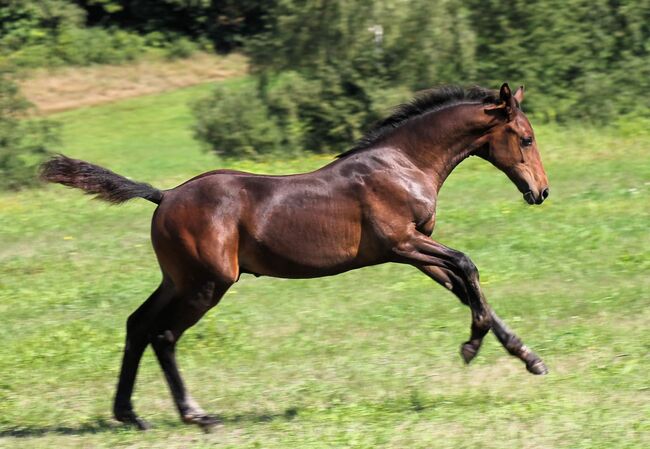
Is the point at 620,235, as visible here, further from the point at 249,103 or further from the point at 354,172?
the point at 249,103

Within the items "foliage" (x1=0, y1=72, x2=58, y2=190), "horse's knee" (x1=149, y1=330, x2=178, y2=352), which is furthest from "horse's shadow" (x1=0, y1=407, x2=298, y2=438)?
"foliage" (x1=0, y1=72, x2=58, y2=190)

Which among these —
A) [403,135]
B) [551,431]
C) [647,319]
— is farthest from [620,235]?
[551,431]

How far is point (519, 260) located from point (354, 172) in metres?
4.98

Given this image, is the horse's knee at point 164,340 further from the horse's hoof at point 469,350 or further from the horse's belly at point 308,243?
the horse's hoof at point 469,350

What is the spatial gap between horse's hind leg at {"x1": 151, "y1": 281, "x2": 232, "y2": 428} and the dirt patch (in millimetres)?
23794

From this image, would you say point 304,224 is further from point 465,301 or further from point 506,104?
point 506,104

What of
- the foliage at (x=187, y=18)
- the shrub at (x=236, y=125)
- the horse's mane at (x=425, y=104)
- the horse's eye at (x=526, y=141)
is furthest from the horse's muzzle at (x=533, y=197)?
the foliage at (x=187, y=18)

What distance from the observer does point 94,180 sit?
8102 millimetres

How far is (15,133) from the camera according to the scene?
19.5m

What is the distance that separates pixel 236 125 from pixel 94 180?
13653 mm

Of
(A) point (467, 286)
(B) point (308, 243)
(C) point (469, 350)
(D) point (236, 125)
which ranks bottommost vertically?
(D) point (236, 125)

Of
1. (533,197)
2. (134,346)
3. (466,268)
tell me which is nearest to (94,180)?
(134,346)

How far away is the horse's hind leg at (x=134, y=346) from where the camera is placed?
313 inches

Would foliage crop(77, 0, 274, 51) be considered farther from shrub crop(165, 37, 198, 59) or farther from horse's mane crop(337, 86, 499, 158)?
horse's mane crop(337, 86, 499, 158)
